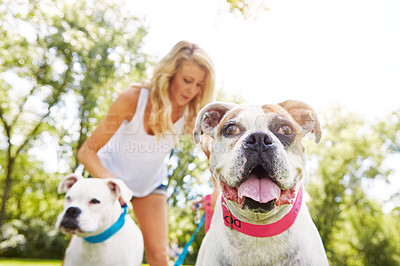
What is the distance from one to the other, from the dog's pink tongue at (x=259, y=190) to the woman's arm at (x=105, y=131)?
217cm

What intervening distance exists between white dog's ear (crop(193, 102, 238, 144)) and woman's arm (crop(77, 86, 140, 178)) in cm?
151

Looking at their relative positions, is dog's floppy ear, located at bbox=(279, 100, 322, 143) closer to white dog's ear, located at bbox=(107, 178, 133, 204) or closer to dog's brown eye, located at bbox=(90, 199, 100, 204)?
white dog's ear, located at bbox=(107, 178, 133, 204)

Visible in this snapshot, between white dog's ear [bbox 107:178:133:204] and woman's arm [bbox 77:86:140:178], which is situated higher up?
woman's arm [bbox 77:86:140:178]

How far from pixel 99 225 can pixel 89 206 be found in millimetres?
236

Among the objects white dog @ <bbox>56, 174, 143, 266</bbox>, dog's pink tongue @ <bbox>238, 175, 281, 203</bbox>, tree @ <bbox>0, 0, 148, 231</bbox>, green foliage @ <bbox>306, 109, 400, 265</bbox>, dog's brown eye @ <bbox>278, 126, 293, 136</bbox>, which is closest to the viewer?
dog's pink tongue @ <bbox>238, 175, 281, 203</bbox>

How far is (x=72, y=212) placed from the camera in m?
3.37

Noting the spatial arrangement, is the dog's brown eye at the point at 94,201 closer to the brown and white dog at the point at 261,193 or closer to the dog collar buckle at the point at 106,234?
the dog collar buckle at the point at 106,234

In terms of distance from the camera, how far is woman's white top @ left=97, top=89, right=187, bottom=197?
421cm

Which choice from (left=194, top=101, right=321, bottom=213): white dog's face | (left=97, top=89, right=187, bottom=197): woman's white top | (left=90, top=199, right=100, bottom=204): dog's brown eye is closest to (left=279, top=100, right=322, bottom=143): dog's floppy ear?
(left=194, top=101, right=321, bottom=213): white dog's face

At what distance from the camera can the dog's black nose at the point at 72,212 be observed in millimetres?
3344

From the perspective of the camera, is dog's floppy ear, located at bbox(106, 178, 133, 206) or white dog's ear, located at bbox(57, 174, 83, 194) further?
white dog's ear, located at bbox(57, 174, 83, 194)

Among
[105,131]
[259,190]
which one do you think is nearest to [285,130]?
[259,190]

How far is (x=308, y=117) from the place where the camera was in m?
2.68

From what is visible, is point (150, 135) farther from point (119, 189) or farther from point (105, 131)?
point (119, 189)
